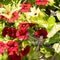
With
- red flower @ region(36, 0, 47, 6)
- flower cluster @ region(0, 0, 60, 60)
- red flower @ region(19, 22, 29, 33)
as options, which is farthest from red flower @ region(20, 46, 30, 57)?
red flower @ region(36, 0, 47, 6)

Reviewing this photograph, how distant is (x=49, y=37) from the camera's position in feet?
5.94

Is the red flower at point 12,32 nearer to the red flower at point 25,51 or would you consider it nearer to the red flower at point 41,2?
the red flower at point 25,51

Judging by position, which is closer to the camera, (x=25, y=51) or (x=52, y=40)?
(x=25, y=51)

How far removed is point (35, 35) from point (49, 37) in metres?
0.12

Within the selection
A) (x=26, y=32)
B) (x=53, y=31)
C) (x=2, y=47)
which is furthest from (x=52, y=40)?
(x=2, y=47)

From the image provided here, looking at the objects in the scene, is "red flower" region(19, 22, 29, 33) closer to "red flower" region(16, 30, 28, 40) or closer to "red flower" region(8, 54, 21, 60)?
"red flower" region(16, 30, 28, 40)

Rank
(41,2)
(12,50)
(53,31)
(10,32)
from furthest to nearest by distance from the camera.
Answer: (41,2)
(53,31)
(10,32)
(12,50)

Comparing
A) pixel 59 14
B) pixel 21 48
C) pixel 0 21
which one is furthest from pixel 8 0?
pixel 21 48

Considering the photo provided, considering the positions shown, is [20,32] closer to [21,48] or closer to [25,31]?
[25,31]

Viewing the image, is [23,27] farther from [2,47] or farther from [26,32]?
[2,47]

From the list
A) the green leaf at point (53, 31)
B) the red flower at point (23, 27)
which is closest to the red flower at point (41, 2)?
the green leaf at point (53, 31)

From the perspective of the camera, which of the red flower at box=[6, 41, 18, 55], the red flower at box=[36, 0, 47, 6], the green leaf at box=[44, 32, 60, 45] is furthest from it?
the red flower at box=[36, 0, 47, 6]

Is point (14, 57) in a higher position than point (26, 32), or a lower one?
lower

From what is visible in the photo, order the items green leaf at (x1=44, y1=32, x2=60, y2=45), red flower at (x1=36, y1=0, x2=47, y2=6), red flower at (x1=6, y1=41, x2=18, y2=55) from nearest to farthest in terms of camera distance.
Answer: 1. red flower at (x1=6, y1=41, x2=18, y2=55)
2. green leaf at (x1=44, y1=32, x2=60, y2=45)
3. red flower at (x1=36, y1=0, x2=47, y2=6)
